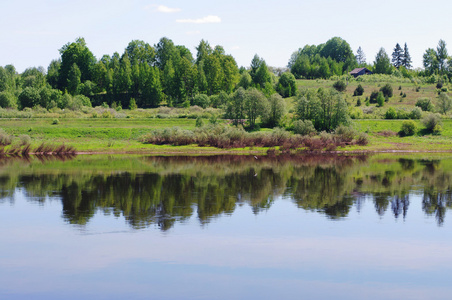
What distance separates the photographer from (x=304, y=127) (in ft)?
214

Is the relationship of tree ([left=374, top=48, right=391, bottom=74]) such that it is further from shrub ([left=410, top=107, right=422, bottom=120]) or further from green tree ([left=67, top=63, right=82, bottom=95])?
green tree ([left=67, top=63, right=82, bottom=95])

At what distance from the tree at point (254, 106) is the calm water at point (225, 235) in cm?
2975

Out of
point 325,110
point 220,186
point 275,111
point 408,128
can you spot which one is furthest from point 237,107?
point 220,186

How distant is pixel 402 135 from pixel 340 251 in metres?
53.2

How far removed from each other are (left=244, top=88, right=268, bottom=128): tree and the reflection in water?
65.4 feet

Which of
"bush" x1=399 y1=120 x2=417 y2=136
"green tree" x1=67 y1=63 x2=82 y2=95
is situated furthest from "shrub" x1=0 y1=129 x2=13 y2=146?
"bush" x1=399 y1=120 x2=417 y2=136

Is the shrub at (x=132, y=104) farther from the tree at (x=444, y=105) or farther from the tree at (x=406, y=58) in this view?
the tree at (x=406, y=58)

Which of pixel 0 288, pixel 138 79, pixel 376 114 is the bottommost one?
pixel 0 288

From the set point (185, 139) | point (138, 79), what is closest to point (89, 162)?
point (185, 139)

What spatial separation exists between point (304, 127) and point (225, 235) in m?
44.6

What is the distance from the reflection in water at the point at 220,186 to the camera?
2778 centimetres

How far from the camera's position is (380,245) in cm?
2077

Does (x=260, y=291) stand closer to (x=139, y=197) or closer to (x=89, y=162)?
(x=139, y=197)

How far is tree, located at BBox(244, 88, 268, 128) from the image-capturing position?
7050 cm
